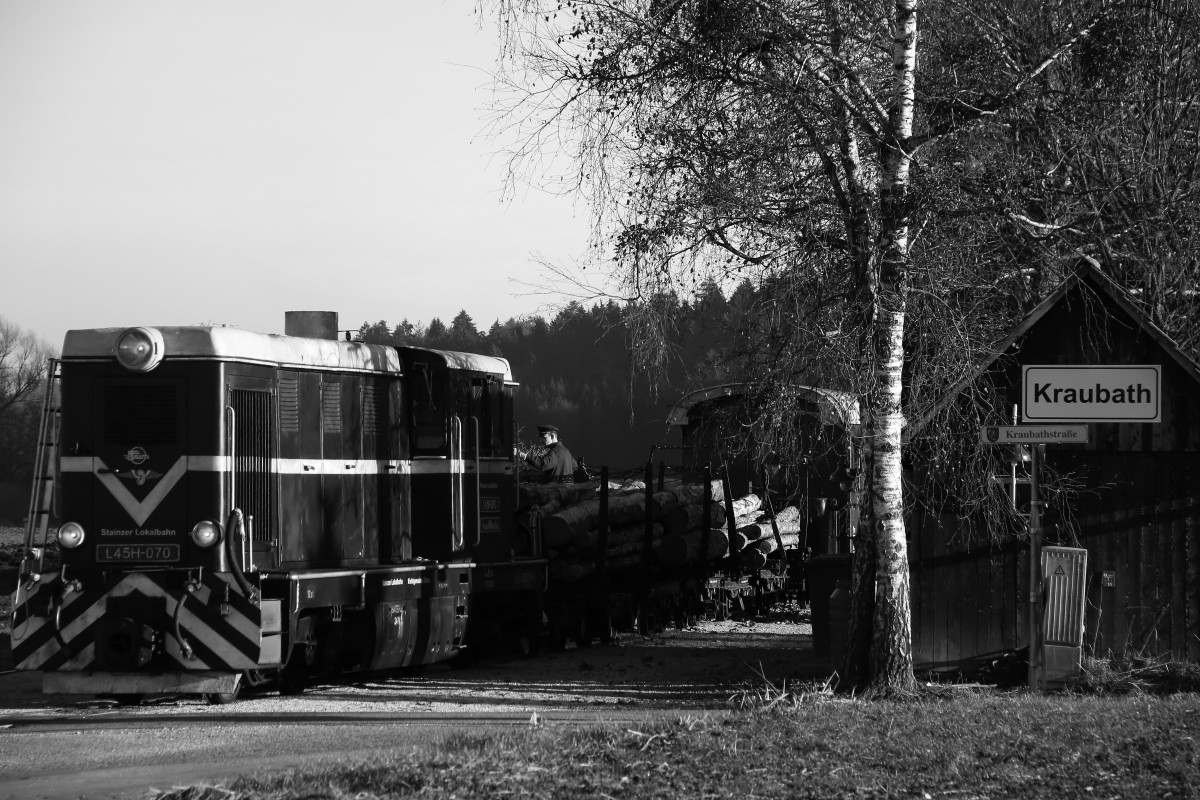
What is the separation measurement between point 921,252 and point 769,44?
2285 millimetres

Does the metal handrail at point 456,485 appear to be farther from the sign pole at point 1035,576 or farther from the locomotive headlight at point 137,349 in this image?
the sign pole at point 1035,576

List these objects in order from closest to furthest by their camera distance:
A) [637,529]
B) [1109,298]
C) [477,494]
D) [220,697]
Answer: [220,697], [1109,298], [477,494], [637,529]

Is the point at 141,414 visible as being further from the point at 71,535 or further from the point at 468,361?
the point at 468,361

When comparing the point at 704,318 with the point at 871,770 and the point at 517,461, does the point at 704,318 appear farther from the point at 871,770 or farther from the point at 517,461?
the point at 871,770

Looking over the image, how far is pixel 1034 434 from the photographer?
11242 millimetres

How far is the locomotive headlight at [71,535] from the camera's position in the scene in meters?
12.2

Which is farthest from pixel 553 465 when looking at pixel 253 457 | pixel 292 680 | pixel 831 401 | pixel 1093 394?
pixel 1093 394

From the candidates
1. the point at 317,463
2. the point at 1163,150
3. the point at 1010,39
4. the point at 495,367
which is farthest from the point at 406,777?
the point at 1163,150

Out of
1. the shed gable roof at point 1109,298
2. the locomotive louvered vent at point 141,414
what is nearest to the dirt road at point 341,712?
the locomotive louvered vent at point 141,414

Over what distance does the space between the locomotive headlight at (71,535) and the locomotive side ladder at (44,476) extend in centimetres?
18

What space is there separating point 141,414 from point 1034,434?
26.6ft

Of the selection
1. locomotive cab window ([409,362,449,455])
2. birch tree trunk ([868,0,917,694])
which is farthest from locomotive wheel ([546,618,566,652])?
birch tree trunk ([868,0,917,694])

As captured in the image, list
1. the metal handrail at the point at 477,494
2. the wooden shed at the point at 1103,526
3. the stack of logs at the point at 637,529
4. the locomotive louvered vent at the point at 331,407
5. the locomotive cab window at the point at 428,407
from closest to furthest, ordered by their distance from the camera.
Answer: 1. the wooden shed at the point at 1103,526
2. the locomotive louvered vent at the point at 331,407
3. the locomotive cab window at the point at 428,407
4. the metal handrail at the point at 477,494
5. the stack of logs at the point at 637,529

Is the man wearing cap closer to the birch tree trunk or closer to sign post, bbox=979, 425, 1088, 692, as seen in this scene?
the birch tree trunk
